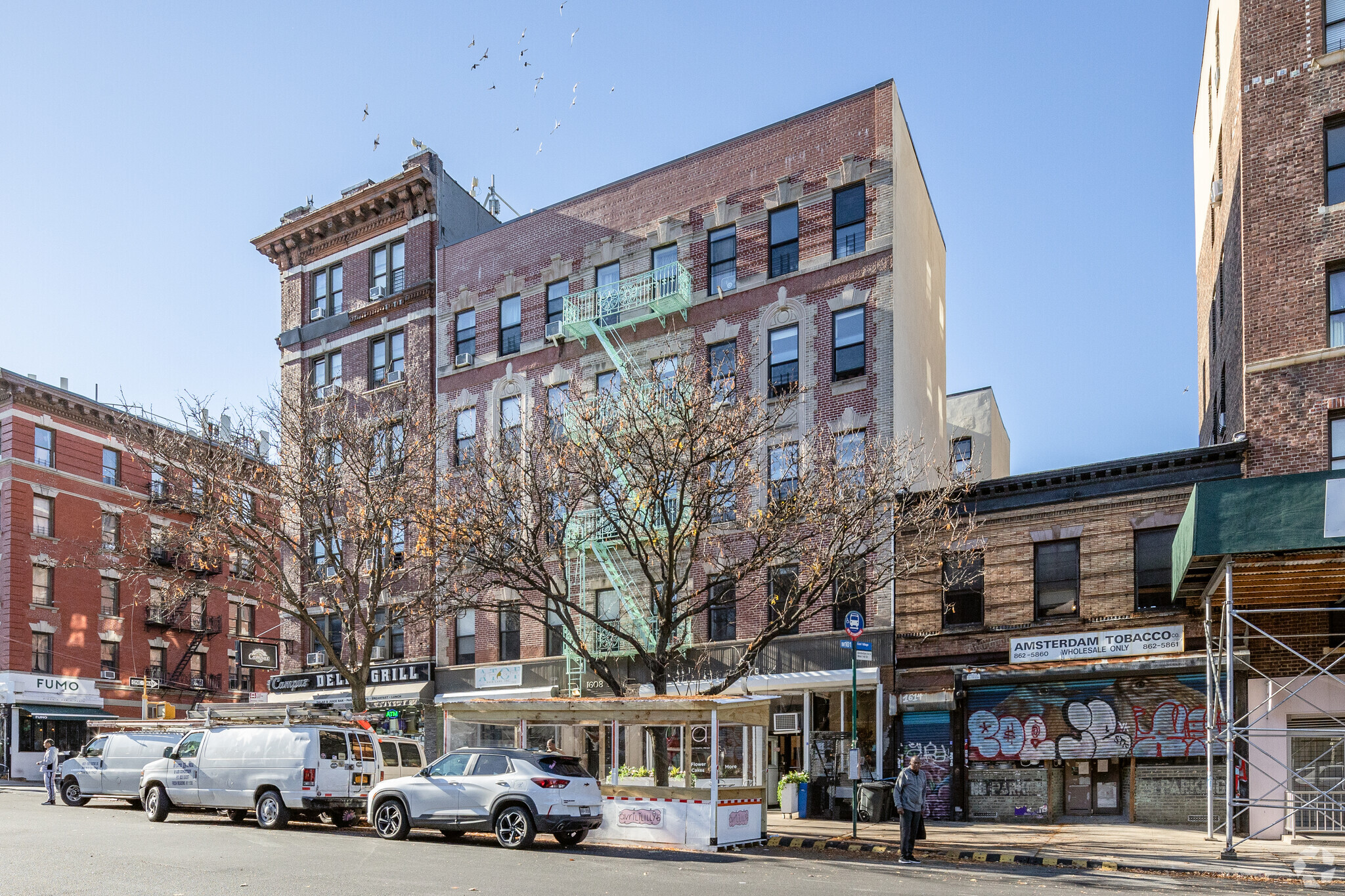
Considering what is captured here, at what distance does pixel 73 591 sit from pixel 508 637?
23504mm

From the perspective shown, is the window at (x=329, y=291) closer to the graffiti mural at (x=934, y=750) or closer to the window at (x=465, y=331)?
the window at (x=465, y=331)

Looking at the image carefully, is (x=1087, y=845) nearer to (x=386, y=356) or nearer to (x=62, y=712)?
(x=386, y=356)

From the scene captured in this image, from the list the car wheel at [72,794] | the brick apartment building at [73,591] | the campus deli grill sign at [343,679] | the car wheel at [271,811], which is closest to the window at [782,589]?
the car wheel at [271,811]

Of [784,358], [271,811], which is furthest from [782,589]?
[271,811]

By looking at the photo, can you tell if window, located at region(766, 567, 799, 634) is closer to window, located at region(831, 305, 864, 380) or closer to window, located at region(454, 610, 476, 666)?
window, located at region(831, 305, 864, 380)

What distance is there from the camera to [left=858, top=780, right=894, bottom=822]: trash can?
22688mm

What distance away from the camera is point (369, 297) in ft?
131

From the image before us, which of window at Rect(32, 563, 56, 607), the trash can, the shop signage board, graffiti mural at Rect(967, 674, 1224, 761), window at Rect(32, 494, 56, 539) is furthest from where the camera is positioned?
window at Rect(32, 494, 56, 539)

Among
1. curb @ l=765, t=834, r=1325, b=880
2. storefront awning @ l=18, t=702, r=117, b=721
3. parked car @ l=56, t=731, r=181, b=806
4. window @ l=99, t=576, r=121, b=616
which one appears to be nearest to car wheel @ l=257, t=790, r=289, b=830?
parked car @ l=56, t=731, r=181, b=806

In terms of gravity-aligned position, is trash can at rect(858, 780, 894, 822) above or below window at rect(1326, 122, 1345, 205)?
below

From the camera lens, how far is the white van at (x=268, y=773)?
20.8 m

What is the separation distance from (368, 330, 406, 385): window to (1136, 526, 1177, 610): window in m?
24.0

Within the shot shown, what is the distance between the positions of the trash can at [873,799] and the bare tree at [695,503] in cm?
351

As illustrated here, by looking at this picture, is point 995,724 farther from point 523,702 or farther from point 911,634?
point 523,702
